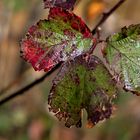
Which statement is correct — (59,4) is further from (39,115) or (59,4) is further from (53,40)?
(39,115)

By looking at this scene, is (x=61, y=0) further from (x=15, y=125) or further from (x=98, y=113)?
(x=15, y=125)

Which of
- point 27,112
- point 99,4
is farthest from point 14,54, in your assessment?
point 99,4

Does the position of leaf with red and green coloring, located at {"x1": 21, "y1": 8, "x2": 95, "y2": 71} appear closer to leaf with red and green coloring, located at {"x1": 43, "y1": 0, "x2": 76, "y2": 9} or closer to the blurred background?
leaf with red and green coloring, located at {"x1": 43, "y1": 0, "x2": 76, "y2": 9}

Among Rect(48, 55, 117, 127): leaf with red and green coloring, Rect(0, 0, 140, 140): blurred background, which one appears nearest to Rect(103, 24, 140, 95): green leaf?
Rect(48, 55, 117, 127): leaf with red and green coloring

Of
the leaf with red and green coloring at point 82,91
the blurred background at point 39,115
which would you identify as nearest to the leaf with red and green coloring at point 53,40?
the leaf with red and green coloring at point 82,91

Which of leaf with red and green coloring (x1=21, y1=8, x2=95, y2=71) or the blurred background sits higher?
leaf with red and green coloring (x1=21, y1=8, x2=95, y2=71)

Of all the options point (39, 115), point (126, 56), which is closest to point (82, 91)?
point (126, 56)
